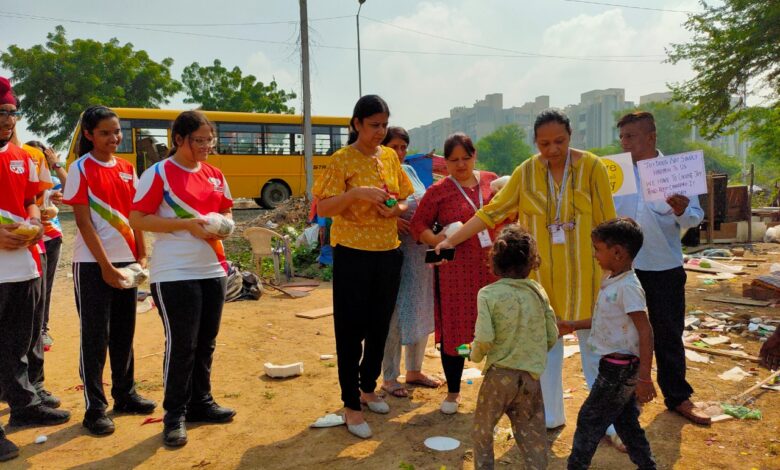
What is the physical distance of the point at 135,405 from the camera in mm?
3646

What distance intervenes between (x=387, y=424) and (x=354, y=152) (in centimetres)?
175

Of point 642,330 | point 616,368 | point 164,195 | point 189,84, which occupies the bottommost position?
point 616,368

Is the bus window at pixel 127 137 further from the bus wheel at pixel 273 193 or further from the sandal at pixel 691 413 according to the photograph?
the sandal at pixel 691 413

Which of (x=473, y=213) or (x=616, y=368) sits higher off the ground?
(x=473, y=213)


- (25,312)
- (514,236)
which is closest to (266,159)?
(25,312)

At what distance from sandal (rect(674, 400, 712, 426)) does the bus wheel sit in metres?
15.5

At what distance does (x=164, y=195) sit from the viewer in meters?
3.09

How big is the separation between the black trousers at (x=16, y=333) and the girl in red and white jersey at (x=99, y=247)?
26cm

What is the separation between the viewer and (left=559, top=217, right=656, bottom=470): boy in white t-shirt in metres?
2.42

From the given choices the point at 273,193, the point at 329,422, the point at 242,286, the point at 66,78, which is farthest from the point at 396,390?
the point at 66,78

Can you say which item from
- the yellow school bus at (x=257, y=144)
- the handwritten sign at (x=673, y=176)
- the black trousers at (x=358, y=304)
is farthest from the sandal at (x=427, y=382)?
the yellow school bus at (x=257, y=144)

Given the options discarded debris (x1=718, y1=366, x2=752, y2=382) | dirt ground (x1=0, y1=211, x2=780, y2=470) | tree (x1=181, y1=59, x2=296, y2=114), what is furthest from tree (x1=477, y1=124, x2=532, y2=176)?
dirt ground (x1=0, y1=211, x2=780, y2=470)

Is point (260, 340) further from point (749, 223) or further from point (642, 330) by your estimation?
point (749, 223)

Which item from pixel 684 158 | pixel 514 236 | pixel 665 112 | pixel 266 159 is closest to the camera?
pixel 514 236
